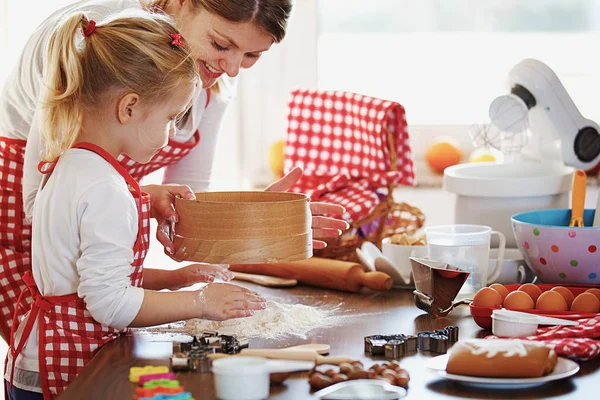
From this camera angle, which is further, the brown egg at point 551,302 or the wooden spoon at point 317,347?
the brown egg at point 551,302

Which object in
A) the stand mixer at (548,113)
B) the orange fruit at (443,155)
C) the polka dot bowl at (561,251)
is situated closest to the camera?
the polka dot bowl at (561,251)

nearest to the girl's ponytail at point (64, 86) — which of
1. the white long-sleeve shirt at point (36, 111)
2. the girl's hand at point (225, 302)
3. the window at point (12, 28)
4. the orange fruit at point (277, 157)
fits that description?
the white long-sleeve shirt at point (36, 111)

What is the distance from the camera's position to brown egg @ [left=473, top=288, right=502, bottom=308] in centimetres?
134

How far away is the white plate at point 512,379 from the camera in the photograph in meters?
1.01

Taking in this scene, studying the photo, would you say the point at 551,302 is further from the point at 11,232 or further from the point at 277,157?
the point at 277,157

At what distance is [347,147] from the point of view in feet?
7.41

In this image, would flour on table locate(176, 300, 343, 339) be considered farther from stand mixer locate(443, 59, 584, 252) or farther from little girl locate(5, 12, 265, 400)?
stand mixer locate(443, 59, 584, 252)

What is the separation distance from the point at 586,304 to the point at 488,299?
0.48ft

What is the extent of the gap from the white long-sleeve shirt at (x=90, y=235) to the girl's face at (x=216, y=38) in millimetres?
398

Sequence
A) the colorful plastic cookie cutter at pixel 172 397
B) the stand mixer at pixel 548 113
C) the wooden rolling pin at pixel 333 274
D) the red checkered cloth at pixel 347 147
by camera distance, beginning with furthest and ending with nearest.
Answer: the red checkered cloth at pixel 347 147 < the stand mixer at pixel 548 113 < the wooden rolling pin at pixel 333 274 < the colorful plastic cookie cutter at pixel 172 397

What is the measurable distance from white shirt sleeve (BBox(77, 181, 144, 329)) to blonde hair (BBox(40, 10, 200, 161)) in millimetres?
142

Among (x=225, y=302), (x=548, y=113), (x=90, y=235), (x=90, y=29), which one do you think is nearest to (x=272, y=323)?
(x=225, y=302)

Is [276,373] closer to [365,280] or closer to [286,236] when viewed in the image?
[286,236]

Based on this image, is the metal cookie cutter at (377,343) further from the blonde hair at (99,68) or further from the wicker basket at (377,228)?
the wicker basket at (377,228)
